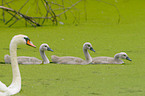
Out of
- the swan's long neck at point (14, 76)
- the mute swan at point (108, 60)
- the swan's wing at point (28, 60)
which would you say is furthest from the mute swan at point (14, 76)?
the mute swan at point (108, 60)

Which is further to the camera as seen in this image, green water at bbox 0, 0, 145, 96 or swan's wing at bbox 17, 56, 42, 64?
swan's wing at bbox 17, 56, 42, 64

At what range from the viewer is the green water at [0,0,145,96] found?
414cm

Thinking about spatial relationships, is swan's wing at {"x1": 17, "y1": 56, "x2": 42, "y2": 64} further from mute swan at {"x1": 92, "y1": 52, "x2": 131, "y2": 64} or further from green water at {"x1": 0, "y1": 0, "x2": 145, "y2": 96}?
mute swan at {"x1": 92, "y1": 52, "x2": 131, "y2": 64}

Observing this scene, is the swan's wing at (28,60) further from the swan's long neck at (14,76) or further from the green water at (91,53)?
the swan's long neck at (14,76)

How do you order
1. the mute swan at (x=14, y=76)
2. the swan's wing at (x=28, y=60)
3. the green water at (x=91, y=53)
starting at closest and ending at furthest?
the mute swan at (x=14, y=76) < the green water at (x=91, y=53) < the swan's wing at (x=28, y=60)

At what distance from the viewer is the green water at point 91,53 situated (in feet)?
13.6

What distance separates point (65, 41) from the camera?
6.95 metres

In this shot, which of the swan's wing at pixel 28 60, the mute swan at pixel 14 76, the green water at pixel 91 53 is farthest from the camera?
the swan's wing at pixel 28 60

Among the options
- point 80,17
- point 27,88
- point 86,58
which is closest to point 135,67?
point 86,58

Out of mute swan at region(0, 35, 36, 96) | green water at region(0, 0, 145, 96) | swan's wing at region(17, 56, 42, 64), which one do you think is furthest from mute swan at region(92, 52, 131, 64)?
mute swan at region(0, 35, 36, 96)

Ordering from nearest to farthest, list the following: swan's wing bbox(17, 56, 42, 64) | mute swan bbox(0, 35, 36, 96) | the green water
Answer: mute swan bbox(0, 35, 36, 96) → the green water → swan's wing bbox(17, 56, 42, 64)

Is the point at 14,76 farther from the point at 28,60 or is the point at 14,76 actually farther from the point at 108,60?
the point at 108,60

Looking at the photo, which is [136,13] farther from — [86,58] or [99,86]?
[99,86]

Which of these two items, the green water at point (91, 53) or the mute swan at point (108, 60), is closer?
the green water at point (91, 53)
